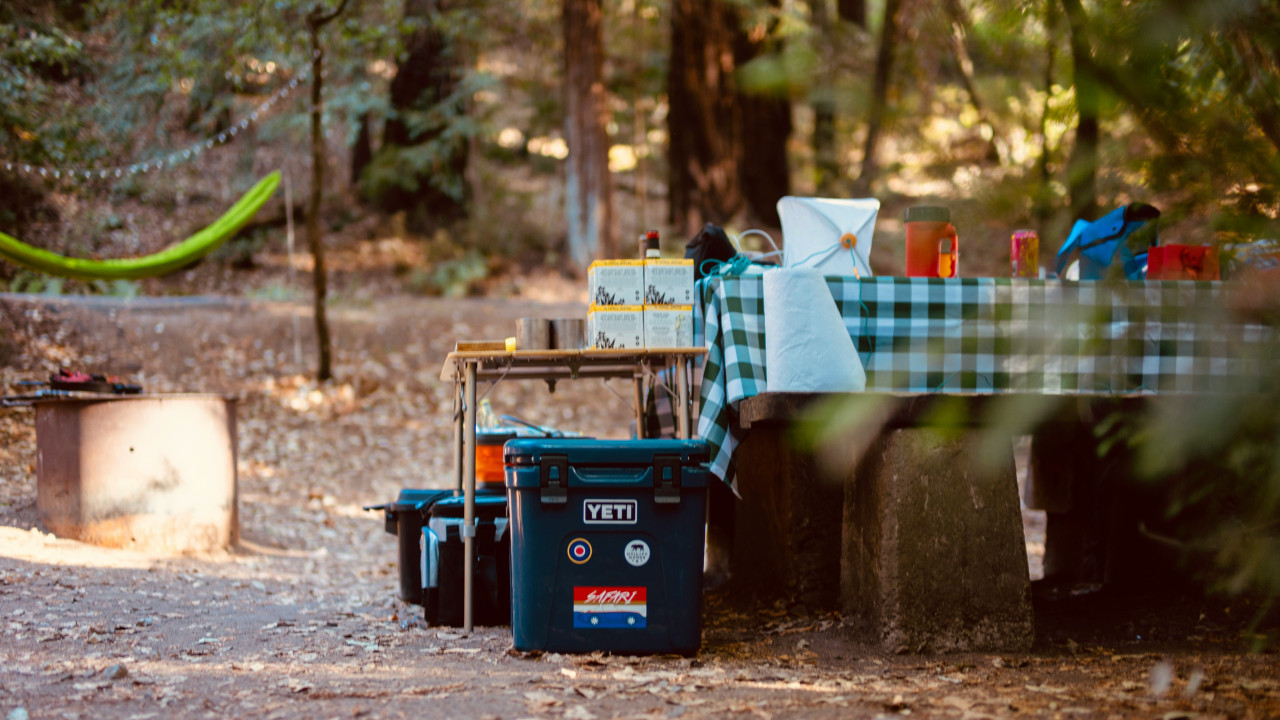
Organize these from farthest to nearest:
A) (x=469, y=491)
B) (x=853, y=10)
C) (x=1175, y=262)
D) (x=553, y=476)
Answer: (x=853, y=10) → (x=469, y=491) → (x=1175, y=262) → (x=553, y=476)

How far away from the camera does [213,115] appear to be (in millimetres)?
13266

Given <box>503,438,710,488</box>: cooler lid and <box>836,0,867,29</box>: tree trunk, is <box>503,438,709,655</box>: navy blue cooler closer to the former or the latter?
<box>503,438,710,488</box>: cooler lid

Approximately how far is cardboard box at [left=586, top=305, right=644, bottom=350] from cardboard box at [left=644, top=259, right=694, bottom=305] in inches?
2.8

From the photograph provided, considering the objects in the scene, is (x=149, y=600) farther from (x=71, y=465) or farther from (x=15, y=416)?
(x=15, y=416)

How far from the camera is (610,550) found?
312 cm

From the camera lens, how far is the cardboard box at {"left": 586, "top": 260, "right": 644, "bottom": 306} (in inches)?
141

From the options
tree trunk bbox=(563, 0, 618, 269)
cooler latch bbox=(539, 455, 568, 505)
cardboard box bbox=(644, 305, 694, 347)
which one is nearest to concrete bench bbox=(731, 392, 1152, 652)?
cardboard box bbox=(644, 305, 694, 347)

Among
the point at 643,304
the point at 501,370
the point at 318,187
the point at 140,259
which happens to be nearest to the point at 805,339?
the point at 643,304

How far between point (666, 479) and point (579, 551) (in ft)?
1.14

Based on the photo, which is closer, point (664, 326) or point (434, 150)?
point (664, 326)

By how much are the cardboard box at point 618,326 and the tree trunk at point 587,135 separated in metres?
8.62

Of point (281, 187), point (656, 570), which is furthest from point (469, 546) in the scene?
point (281, 187)

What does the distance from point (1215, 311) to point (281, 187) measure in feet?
50.4

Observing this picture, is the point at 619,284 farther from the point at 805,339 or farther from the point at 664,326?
the point at 805,339
